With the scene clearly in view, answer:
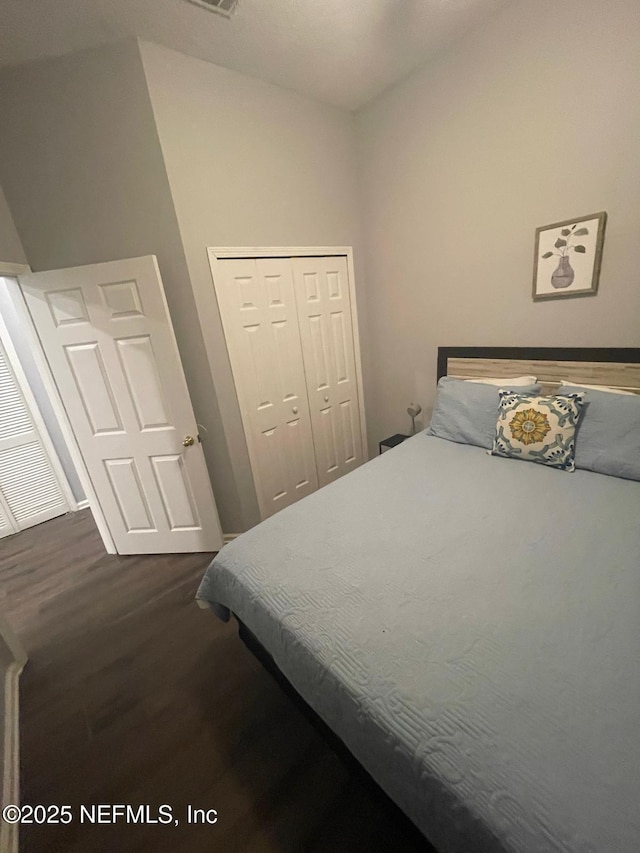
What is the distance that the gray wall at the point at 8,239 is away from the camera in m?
1.95

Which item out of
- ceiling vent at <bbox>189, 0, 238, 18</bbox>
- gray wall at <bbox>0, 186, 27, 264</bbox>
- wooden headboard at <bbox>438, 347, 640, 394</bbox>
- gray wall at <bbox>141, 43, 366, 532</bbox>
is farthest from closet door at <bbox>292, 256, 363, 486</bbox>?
gray wall at <bbox>0, 186, 27, 264</bbox>

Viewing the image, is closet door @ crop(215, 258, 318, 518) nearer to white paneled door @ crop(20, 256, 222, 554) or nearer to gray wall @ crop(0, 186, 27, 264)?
white paneled door @ crop(20, 256, 222, 554)

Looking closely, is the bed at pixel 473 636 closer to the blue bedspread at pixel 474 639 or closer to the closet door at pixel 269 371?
the blue bedspread at pixel 474 639

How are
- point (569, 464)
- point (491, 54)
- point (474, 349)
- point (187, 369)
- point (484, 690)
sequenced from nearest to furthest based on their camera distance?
point (484, 690) < point (569, 464) < point (491, 54) < point (187, 369) < point (474, 349)

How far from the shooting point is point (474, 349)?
7.87 ft

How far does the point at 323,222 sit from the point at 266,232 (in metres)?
0.53

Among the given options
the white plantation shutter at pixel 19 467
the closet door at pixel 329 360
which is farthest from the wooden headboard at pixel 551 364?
the white plantation shutter at pixel 19 467

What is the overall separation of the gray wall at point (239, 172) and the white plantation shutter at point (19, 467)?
6.34ft

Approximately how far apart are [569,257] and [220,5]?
2092mm

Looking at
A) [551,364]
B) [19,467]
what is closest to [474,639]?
[551,364]

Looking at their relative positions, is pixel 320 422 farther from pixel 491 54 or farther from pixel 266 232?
pixel 491 54

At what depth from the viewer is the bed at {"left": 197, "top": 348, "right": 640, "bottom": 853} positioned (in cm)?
68

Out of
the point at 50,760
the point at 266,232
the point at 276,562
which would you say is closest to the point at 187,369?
the point at 266,232

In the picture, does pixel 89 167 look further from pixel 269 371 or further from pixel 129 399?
pixel 269 371
